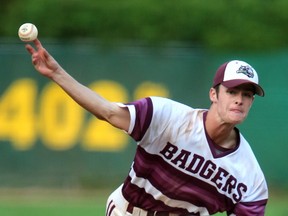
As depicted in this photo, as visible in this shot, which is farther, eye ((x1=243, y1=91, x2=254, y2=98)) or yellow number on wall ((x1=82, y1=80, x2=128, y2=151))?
yellow number on wall ((x1=82, y1=80, x2=128, y2=151))

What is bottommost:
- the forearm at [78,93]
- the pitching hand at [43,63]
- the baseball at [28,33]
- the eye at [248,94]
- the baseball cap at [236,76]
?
the forearm at [78,93]

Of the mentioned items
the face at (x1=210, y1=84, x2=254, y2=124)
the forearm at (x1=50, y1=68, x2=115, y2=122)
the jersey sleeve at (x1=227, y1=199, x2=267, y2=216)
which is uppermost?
the face at (x1=210, y1=84, x2=254, y2=124)

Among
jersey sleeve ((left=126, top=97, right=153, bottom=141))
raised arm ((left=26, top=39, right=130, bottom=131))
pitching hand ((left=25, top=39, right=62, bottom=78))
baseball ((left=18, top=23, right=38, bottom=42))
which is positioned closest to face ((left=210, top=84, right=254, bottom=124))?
jersey sleeve ((left=126, top=97, right=153, bottom=141))

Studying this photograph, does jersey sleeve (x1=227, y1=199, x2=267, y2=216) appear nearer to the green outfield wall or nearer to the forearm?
the forearm

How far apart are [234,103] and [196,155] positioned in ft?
1.50

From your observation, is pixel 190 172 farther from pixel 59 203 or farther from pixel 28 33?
pixel 59 203

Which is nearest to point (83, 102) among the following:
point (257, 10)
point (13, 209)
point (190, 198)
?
point (190, 198)

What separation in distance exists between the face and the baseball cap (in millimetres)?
40

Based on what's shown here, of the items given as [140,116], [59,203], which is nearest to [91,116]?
[59,203]

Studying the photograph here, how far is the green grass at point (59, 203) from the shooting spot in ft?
37.7

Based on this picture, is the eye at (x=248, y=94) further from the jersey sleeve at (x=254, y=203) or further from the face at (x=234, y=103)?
the jersey sleeve at (x=254, y=203)

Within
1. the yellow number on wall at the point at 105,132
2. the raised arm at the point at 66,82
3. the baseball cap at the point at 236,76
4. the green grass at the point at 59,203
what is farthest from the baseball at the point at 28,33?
the yellow number on wall at the point at 105,132

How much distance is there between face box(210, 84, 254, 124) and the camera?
5891 mm

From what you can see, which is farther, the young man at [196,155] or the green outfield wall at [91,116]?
the green outfield wall at [91,116]
